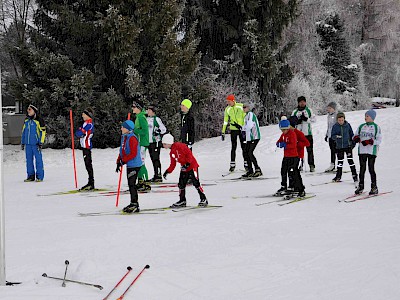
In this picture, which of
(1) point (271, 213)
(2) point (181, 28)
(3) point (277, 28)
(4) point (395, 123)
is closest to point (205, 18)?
(2) point (181, 28)

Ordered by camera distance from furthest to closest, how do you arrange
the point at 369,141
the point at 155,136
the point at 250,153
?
1. the point at 250,153
2. the point at 155,136
3. the point at 369,141

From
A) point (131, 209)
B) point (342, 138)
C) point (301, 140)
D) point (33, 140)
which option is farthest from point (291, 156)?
point (33, 140)

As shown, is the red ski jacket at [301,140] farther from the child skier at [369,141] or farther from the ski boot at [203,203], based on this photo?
the ski boot at [203,203]

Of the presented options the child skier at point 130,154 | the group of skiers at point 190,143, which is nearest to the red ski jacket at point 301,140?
the group of skiers at point 190,143

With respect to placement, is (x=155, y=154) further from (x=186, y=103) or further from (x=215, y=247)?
(x=215, y=247)

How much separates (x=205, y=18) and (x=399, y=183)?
657 inches

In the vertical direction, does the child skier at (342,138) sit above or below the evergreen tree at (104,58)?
below

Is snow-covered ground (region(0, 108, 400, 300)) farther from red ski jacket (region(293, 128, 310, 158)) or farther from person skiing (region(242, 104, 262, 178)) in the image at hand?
person skiing (region(242, 104, 262, 178))

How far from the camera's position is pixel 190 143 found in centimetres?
1143

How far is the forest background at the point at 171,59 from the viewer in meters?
20.3

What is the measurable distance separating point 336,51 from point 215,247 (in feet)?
103

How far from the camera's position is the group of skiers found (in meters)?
8.82

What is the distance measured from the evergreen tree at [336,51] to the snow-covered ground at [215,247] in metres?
25.1

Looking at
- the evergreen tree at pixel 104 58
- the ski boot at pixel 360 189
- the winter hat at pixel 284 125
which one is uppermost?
the evergreen tree at pixel 104 58
